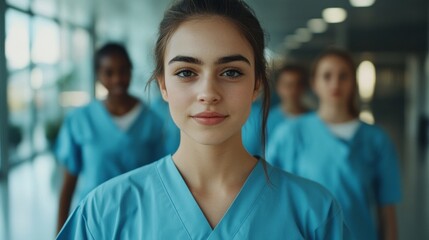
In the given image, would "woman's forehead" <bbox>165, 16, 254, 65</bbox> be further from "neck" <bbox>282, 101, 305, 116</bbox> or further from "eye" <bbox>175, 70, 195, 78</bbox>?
"neck" <bbox>282, 101, 305, 116</bbox>

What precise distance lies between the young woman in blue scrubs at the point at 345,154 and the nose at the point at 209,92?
4.15 ft

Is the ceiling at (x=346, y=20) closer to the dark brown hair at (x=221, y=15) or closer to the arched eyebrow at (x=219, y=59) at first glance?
the dark brown hair at (x=221, y=15)

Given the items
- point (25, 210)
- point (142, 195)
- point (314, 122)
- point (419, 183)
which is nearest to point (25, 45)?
point (25, 210)

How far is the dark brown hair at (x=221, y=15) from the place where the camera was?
1.18 metres

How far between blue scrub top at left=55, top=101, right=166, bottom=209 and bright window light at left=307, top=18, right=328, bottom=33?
23.1 ft

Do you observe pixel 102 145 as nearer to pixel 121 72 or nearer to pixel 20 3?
pixel 121 72

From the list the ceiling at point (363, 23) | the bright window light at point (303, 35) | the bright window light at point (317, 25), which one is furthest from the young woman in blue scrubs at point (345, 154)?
the bright window light at point (303, 35)

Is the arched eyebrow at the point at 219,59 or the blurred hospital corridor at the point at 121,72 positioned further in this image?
the blurred hospital corridor at the point at 121,72

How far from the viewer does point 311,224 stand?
1179 millimetres

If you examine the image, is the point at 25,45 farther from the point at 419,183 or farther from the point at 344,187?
the point at 344,187

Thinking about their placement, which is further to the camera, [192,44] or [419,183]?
[419,183]

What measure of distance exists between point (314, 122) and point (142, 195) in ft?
4.51

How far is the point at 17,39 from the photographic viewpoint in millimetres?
7992

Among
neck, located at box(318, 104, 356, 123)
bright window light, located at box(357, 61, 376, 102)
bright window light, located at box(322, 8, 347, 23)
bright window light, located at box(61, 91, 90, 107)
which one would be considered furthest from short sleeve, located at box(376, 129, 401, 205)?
bright window light, located at box(357, 61, 376, 102)
